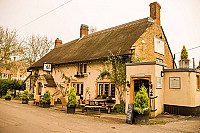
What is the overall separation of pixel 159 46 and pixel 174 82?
5.69 meters

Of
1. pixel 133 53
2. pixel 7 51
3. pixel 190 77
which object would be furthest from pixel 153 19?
pixel 7 51

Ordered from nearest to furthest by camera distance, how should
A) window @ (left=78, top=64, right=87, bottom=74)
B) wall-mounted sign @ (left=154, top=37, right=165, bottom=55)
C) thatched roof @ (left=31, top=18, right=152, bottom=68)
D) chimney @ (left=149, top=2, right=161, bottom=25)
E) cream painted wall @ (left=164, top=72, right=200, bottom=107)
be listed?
cream painted wall @ (left=164, top=72, right=200, bottom=107) < thatched roof @ (left=31, top=18, right=152, bottom=68) < wall-mounted sign @ (left=154, top=37, right=165, bottom=55) < chimney @ (left=149, top=2, right=161, bottom=25) < window @ (left=78, top=64, right=87, bottom=74)

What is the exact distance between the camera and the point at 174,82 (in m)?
12.4

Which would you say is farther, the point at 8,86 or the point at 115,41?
the point at 8,86

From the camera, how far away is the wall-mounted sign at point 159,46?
1669 centimetres

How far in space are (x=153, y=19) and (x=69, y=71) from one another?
10.2 metres

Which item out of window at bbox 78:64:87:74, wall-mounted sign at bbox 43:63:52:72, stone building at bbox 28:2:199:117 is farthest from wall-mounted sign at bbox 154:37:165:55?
wall-mounted sign at bbox 43:63:52:72

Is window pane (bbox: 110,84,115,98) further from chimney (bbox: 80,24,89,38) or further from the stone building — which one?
chimney (bbox: 80,24,89,38)

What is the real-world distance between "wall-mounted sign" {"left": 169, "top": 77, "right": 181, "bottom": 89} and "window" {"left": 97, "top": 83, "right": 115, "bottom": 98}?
4460 millimetres

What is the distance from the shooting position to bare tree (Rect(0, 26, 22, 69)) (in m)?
26.6

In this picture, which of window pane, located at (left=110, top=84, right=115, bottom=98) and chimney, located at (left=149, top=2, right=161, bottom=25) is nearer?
window pane, located at (left=110, top=84, right=115, bottom=98)

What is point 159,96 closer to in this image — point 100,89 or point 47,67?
Answer: point 100,89

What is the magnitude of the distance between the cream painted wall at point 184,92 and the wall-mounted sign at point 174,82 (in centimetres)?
19

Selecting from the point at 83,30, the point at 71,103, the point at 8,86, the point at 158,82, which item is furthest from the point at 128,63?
the point at 8,86
